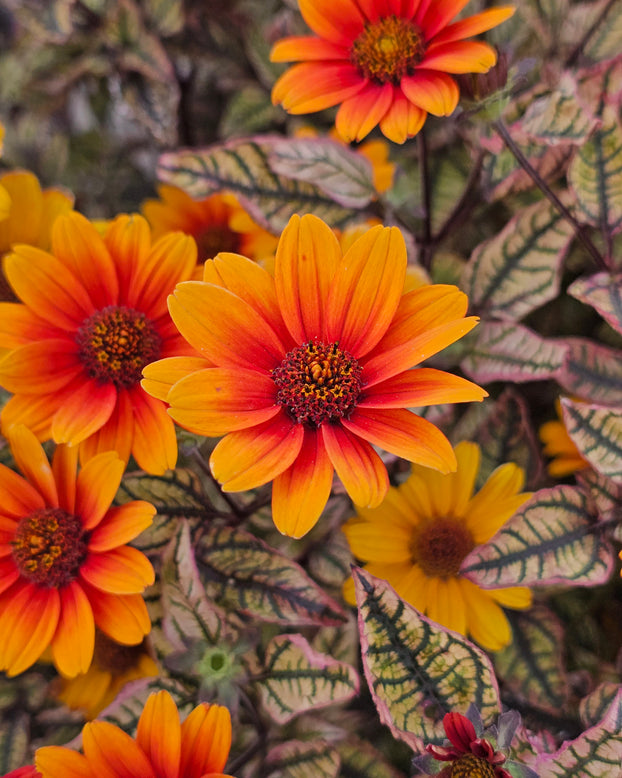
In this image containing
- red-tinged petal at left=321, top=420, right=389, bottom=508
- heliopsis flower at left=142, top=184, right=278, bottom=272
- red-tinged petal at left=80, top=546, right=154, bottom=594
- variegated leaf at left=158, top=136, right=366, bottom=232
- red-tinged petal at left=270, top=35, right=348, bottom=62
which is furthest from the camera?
heliopsis flower at left=142, top=184, right=278, bottom=272

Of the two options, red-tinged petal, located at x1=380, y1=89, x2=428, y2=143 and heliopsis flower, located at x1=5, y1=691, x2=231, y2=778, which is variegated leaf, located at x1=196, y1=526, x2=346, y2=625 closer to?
heliopsis flower, located at x1=5, y1=691, x2=231, y2=778

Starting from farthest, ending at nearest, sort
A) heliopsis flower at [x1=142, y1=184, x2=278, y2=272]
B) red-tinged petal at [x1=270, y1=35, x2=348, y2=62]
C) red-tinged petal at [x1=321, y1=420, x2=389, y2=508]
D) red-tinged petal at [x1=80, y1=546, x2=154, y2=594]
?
heliopsis flower at [x1=142, y1=184, x2=278, y2=272] < red-tinged petal at [x1=270, y1=35, x2=348, y2=62] < red-tinged petal at [x1=80, y1=546, x2=154, y2=594] < red-tinged petal at [x1=321, y1=420, x2=389, y2=508]

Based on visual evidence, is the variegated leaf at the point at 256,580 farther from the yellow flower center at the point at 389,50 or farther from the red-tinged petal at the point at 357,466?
the yellow flower center at the point at 389,50

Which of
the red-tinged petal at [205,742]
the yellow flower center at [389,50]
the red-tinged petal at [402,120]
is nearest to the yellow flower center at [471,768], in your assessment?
the red-tinged petal at [205,742]

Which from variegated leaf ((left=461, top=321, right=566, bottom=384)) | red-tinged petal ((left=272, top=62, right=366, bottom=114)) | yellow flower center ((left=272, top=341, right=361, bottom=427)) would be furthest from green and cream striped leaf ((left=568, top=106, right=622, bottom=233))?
yellow flower center ((left=272, top=341, right=361, bottom=427))

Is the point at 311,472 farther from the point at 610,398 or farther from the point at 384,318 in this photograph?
the point at 610,398

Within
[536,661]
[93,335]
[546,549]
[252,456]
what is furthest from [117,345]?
[536,661]
